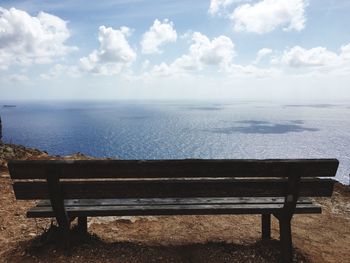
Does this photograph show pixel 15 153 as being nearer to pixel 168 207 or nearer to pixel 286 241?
pixel 168 207

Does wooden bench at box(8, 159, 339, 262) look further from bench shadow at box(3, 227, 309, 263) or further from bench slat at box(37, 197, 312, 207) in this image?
bench shadow at box(3, 227, 309, 263)

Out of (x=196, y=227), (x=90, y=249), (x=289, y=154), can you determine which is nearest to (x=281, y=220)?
(x=196, y=227)

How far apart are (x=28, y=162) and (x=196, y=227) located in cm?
415

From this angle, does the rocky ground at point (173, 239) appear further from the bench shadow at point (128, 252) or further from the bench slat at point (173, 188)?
the bench slat at point (173, 188)

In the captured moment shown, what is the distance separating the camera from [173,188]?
15.0ft

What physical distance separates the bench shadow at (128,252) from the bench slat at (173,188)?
100 centimetres

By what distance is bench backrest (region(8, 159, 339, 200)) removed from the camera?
159 inches

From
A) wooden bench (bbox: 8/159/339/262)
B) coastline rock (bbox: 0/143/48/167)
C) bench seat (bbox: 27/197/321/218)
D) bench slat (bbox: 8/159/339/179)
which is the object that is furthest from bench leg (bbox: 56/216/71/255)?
coastline rock (bbox: 0/143/48/167)

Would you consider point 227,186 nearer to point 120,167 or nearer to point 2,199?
point 120,167

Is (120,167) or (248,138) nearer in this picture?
(120,167)

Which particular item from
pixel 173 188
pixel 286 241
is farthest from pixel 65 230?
pixel 286 241

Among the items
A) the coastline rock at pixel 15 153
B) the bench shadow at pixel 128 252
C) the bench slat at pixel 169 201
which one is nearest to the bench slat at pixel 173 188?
the bench slat at pixel 169 201

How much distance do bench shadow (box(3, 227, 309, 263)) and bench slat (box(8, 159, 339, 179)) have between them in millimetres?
1506

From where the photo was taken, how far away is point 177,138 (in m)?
131
